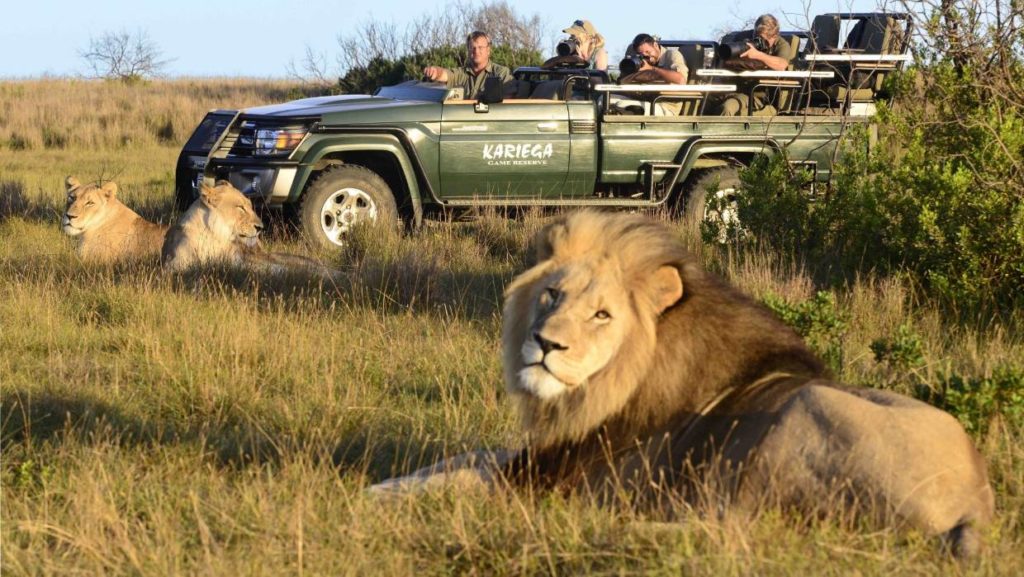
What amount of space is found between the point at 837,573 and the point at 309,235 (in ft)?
22.2

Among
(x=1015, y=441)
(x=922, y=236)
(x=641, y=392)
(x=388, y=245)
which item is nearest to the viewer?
(x=641, y=392)

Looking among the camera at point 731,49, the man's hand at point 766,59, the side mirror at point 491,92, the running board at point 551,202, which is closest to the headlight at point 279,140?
the running board at point 551,202

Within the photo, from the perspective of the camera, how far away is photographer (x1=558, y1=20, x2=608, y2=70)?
11422mm

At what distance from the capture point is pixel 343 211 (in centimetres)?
943

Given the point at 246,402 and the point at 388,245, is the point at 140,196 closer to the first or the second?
the point at 388,245

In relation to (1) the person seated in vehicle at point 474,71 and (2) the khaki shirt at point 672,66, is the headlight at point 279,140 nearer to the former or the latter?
Result: (1) the person seated in vehicle at point 474,71

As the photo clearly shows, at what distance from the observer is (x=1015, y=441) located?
4.16 metres

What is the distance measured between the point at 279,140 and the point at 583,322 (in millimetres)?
6360

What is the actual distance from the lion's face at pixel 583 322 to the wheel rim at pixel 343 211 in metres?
5.86

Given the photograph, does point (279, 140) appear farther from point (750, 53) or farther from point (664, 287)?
point (664, 287)

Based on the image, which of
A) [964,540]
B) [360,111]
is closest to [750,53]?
[360,111]

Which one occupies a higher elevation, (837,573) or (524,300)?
(524,300)

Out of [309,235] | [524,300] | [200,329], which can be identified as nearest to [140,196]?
[309,235]

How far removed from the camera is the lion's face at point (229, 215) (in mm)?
8500
